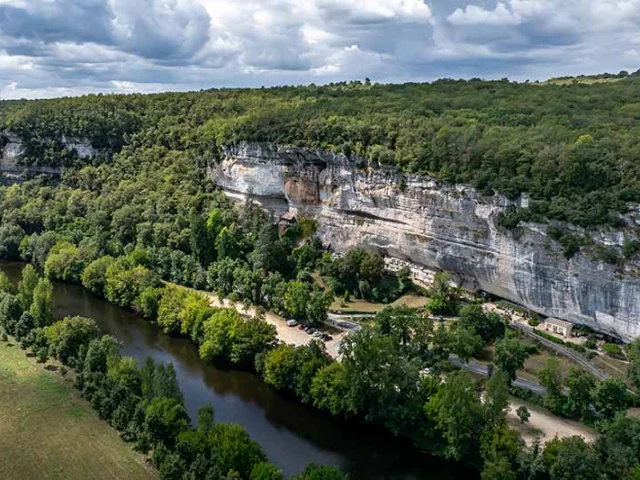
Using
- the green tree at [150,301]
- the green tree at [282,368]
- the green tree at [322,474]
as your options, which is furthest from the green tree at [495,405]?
the green tree at [150,301]

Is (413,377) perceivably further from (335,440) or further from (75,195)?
(75,195)

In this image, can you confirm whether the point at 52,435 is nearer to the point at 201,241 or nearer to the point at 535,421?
the point at 535,421

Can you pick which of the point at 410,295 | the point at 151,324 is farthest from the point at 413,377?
the point at 151,324

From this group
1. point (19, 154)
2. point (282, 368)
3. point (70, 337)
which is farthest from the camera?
point (19, 154)

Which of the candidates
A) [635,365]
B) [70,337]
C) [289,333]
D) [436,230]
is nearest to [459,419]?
[635,365]

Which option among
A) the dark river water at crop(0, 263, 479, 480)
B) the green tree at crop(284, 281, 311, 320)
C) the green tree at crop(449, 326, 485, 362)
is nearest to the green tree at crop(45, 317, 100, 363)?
the dark river water at crop(0, 263, 479, 480)

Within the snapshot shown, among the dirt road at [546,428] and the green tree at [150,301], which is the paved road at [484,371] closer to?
the dirt road at [546,428]

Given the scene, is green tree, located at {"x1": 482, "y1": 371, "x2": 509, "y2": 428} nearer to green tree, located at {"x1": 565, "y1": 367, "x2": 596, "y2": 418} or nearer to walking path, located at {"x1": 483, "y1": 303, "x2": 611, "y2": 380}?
green tree, located at {"x1": 565, "y1": 367, "x2": 596, "y2": 418}
